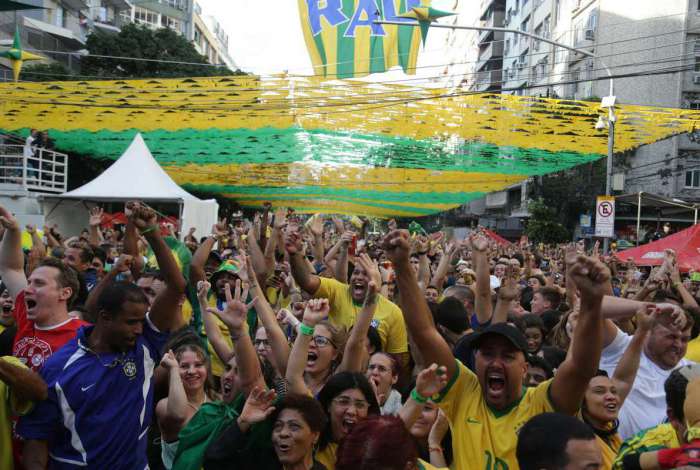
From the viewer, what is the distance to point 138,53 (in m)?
36.6

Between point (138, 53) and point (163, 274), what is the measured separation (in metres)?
35.0

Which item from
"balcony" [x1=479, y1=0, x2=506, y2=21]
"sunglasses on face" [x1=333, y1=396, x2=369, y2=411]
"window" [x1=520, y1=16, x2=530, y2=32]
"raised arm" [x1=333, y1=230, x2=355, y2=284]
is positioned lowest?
"sunglasses on face" [x1=333, y1=396, x2=369, y2=411]

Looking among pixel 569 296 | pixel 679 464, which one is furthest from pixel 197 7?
pixel 679 464

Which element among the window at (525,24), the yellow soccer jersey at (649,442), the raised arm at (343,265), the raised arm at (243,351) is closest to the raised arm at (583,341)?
the yellow soccer jersey at (649,442)

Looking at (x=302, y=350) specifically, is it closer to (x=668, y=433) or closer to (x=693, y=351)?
(x=668, y=433)

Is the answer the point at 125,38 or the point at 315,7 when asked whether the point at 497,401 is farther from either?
the point at 125,38

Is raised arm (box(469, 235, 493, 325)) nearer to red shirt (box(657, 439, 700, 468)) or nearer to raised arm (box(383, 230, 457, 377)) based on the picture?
raised arm (box(383, 230, 457, 377))

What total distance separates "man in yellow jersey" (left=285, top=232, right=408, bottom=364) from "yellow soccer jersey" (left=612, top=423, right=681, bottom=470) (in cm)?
296

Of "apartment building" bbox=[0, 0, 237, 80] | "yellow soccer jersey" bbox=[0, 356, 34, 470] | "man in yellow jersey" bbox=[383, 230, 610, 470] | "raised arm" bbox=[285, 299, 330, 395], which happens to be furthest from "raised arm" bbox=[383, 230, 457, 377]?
"apartment building" bbox=[0, 0, 237, 80]

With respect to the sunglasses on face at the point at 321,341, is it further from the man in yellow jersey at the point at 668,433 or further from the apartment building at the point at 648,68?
the apartment building at the point at 648,68

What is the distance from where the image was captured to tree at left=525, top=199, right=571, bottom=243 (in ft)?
102

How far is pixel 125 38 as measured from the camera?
37031mm

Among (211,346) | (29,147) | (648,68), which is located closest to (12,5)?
(211,346)

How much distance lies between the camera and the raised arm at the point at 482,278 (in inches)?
218
